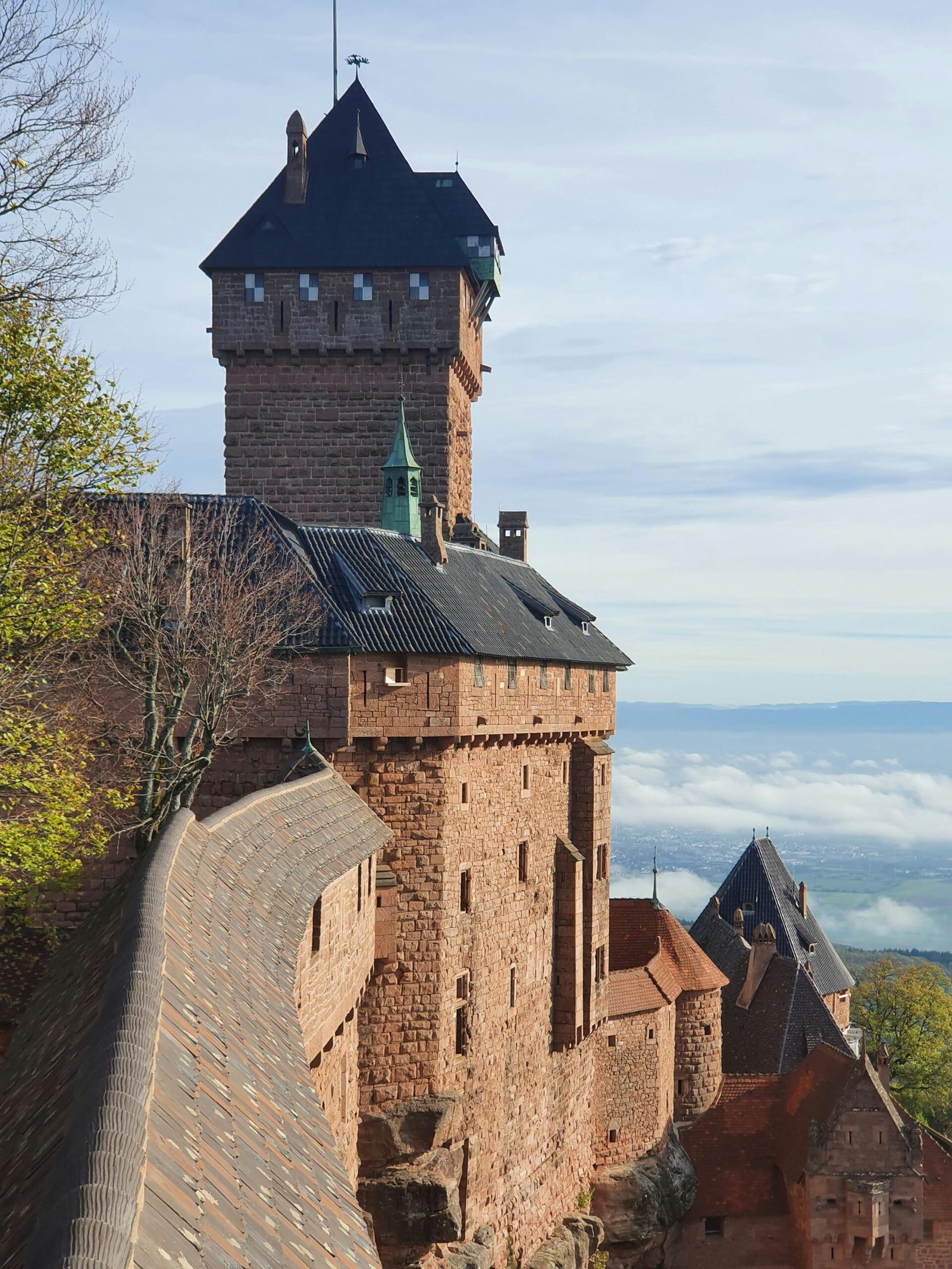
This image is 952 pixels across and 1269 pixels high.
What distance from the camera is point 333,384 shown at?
39.8 metres

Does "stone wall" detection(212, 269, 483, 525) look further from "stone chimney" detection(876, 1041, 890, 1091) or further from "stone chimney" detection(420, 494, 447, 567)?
"stone chimney" detection(876, 1041, 890, 1091)

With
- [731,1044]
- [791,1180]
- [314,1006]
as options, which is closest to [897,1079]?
[731,1044]

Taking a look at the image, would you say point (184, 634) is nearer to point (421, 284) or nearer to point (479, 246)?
point (421, 284)

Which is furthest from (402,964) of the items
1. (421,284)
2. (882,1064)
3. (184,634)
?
(882,1064)

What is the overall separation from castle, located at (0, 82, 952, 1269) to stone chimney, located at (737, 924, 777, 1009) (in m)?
0.12

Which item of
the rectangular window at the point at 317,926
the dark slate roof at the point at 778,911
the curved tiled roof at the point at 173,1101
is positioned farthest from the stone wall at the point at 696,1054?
the curved tiled roof at the point at 173,1101

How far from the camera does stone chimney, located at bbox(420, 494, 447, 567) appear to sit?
3012 centimetres

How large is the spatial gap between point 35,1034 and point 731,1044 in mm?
47507

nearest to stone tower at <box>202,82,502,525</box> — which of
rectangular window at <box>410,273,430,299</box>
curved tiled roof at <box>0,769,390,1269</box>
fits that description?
rectangular window at <box>410,273,430,299</box>

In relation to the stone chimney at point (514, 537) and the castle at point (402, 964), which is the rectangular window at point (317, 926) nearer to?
the castle at point (402, 964)

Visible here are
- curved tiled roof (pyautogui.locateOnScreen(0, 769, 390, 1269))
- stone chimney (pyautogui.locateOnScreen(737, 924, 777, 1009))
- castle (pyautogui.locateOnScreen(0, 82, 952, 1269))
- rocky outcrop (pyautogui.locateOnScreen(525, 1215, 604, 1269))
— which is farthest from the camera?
stone chimney (pyautogui.locateOnScreen(737, 924, 777, 1009))

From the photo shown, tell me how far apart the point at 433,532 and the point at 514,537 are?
11.0m

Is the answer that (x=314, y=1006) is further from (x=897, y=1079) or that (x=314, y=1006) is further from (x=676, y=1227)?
(x=897, y=1079)

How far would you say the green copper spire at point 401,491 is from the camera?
3528 centimetres
